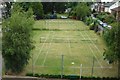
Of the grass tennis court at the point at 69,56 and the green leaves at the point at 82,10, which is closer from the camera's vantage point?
the grass tennis court at the point at 69,56

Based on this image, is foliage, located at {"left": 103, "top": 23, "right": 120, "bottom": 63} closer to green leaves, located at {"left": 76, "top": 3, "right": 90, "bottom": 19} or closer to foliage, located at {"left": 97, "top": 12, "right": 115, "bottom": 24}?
foliage, located at {"left": 97, "top": 12, "right": 115, "bottom": 24}

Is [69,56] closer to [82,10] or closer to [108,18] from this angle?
[108,18]

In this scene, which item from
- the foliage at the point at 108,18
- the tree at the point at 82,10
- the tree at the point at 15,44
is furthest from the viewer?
the tree at the point at 82,10

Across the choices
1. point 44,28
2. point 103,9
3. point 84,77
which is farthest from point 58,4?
point 84,77

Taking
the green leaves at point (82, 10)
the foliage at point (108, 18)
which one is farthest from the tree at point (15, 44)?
the green leaves at point (82, 10)

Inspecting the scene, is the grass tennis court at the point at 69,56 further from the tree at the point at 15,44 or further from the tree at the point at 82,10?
the tree at the point at 82,10

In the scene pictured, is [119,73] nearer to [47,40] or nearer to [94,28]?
[47,40]
